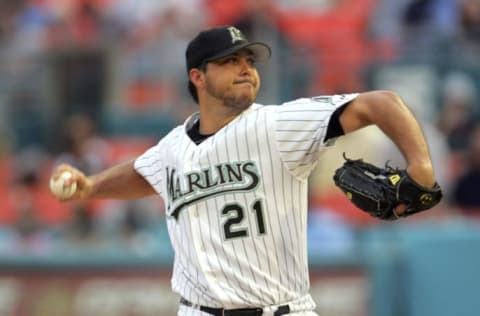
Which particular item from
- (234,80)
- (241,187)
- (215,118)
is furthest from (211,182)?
(234,80)

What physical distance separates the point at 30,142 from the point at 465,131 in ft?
14.0

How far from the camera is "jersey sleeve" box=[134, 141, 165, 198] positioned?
17.8ft

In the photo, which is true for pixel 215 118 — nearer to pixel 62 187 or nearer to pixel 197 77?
pixel 197 77

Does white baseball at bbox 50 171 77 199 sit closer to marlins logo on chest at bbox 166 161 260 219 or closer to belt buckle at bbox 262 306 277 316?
marlins logo on chest at bbox 166 161 260 219

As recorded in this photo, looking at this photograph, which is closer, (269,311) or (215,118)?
(269,311)

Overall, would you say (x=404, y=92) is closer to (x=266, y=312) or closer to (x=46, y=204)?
(x=46, y=204)

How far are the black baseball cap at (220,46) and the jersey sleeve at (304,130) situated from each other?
0.33 meters

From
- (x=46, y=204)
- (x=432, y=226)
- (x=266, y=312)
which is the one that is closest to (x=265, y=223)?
(x=266, y=312)

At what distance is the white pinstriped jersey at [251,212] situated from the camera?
15.9 ft

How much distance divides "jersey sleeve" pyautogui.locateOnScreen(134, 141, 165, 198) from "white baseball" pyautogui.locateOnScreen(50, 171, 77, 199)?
34cm

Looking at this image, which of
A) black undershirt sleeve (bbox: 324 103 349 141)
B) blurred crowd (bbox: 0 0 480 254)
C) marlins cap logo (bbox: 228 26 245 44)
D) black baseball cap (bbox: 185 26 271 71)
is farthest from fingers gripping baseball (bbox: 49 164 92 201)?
blurred crowd (bbox: 0 0 480 254)

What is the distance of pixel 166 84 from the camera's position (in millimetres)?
10883

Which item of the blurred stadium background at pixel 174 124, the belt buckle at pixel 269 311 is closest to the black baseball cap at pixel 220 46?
the belt buckle at pixel 269 311

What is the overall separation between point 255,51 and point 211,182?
1.98 feet
